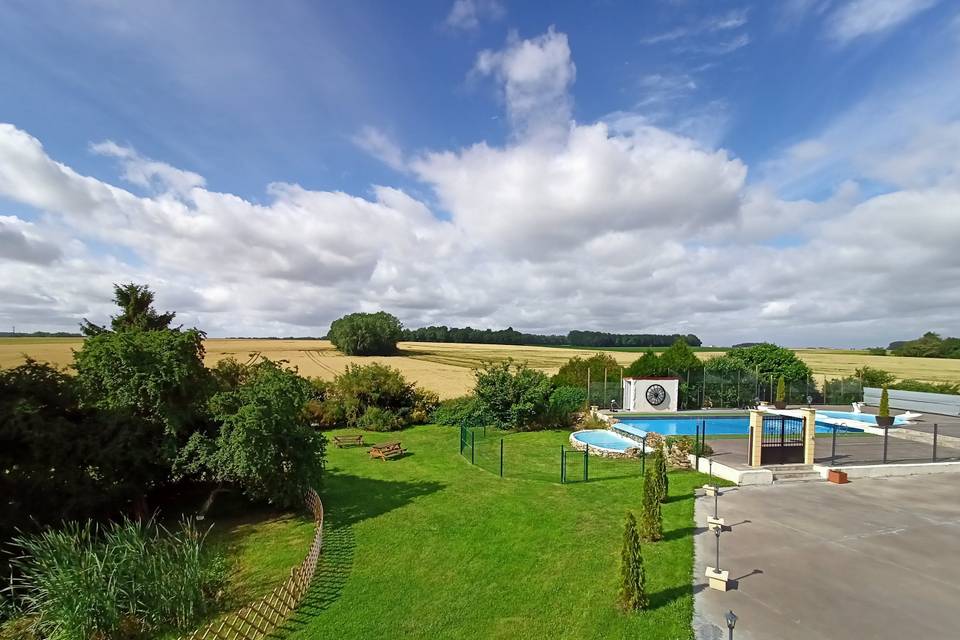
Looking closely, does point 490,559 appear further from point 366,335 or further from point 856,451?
Answer: point 366,335

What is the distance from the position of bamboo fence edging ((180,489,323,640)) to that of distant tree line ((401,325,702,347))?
126 meters

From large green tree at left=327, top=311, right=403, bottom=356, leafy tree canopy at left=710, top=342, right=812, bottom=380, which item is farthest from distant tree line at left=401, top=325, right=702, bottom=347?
leafy tree canopy at left=710, top=342, right=812, bottom=380

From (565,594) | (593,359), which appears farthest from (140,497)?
(593,359)

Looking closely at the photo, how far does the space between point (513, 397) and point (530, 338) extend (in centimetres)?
11725

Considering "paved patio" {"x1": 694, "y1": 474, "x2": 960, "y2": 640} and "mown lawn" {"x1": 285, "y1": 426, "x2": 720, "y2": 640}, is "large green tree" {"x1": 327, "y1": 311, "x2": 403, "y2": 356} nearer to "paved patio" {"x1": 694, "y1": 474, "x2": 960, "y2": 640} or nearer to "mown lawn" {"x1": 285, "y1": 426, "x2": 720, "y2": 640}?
"mown lawn" {"x1": 285, "y1": 426, "x2": 720, "y2": 640}

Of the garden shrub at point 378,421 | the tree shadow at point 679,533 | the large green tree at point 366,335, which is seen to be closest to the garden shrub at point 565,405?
the garden shrub at point 378,421

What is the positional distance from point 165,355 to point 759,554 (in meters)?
15.3

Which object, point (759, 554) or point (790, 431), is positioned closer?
point (759, 554)

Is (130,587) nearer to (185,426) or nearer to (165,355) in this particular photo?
(185,426)

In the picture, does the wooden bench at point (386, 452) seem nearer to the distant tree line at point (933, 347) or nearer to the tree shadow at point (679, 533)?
the tree shadow at point (679, 533)

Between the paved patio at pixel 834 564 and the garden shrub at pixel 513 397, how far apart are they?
13055 millimetres

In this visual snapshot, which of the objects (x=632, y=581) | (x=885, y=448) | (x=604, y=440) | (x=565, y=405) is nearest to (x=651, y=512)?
(x=632, y=581)

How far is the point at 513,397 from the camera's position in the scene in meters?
27.0

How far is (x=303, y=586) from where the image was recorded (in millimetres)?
8961
